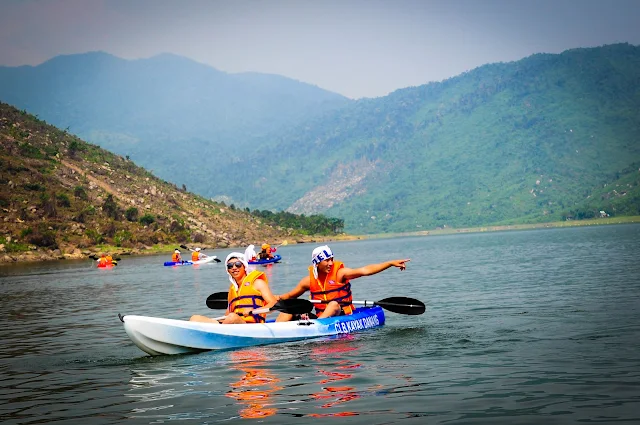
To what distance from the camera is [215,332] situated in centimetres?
2017

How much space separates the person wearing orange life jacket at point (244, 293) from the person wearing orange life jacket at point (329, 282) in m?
1.00

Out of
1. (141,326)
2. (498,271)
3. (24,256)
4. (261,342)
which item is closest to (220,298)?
(261,342)

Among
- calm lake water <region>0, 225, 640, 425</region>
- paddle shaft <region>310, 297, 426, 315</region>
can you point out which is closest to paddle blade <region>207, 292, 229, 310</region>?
calm lake water <region>0, 225, 640, 425</region>

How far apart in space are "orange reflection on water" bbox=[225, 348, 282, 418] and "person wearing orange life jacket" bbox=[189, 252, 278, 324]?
141 cm

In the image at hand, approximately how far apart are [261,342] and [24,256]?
96545mm

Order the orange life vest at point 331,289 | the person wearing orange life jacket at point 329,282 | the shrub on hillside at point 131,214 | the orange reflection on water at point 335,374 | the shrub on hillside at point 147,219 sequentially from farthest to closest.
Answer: the shrub on hillside at point 147,219
the shrub on hillside at point 131,214
the orange life vest at point 331,289
the person wearing orange life jacket at point 329,282
the orange reflection on water at point 335,374

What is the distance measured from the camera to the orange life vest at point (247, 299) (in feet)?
68.9

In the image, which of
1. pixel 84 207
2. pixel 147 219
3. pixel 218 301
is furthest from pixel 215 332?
pixel 147 219

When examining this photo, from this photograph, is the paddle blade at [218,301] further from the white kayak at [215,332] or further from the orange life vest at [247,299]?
the white kayak at [215,332]

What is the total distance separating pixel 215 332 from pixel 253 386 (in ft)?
15.2

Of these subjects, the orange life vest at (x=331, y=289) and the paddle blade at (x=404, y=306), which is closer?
the orange life vest at (x=331, y=289)

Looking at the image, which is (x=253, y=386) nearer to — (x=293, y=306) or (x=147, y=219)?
(x=293, y=306)

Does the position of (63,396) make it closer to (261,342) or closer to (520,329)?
(261,342)

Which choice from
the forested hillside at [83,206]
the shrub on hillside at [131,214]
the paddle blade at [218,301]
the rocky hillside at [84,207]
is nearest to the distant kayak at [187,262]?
the forested hillside at [83,206]
